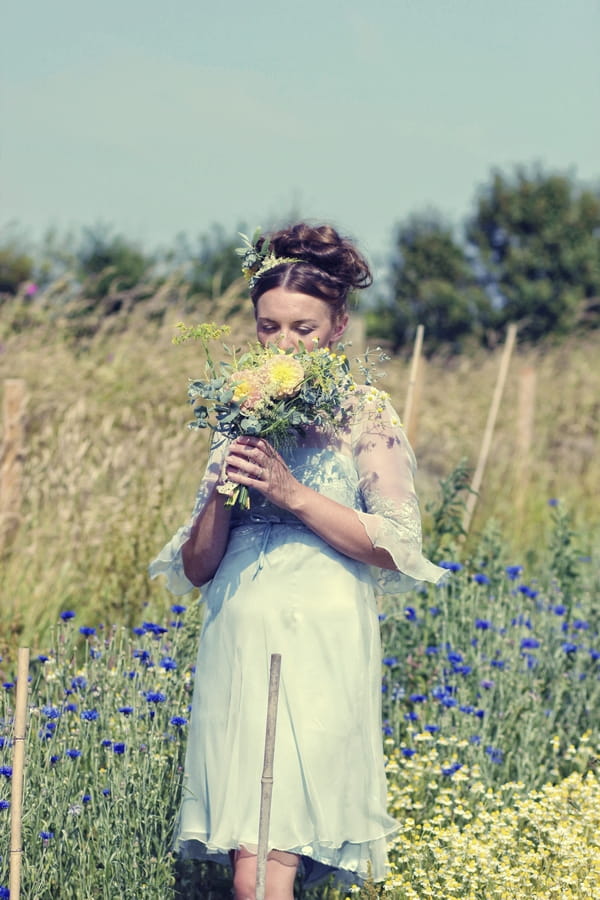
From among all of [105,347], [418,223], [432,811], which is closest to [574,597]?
[432,811]

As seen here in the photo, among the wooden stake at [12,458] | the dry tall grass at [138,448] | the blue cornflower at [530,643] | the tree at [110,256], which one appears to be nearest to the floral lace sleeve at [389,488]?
the blue cornflower at [530,643]

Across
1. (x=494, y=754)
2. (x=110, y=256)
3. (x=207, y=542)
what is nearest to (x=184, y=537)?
(x=207, y=542)

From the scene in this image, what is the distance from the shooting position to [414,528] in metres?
2.62

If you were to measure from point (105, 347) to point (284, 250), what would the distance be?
6.21 m

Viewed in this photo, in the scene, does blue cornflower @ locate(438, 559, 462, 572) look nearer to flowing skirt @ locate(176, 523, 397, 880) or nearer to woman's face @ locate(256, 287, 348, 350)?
flowing skirt @ locate(176, 523, 397, 880)

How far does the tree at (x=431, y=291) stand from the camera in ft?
60.8

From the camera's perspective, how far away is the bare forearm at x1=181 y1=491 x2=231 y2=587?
264 cm

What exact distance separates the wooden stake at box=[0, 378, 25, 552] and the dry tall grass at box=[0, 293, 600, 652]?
0.10 meters

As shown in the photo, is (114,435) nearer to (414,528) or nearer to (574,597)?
(574,597)

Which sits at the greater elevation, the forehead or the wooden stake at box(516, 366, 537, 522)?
the wooden stake at box(516, 366, 537, 522)

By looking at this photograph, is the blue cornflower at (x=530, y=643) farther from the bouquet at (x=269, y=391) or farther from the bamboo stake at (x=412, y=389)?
the bouquet at (x=269, y=391)

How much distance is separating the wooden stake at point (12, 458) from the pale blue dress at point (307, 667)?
3.37m
